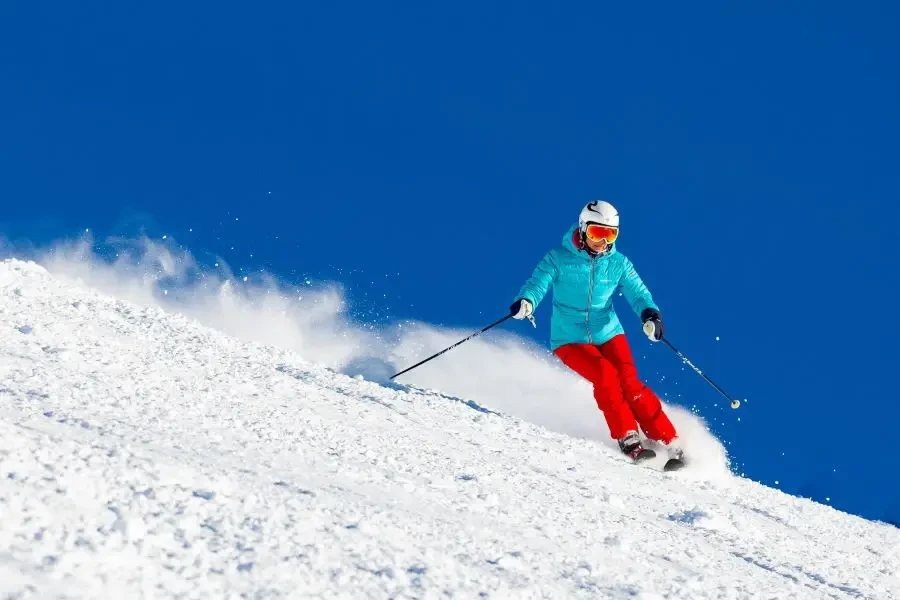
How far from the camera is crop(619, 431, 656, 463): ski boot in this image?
21.2 ft

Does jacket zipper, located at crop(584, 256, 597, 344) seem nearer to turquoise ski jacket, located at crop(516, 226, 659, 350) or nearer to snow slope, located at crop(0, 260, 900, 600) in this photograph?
turquoise ski jacket, located at crop(516, 226, 659, 350)

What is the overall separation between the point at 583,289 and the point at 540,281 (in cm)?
41

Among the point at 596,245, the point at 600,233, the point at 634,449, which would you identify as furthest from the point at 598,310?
the point at 634,449

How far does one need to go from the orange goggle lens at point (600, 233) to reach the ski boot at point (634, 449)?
5.82 feet

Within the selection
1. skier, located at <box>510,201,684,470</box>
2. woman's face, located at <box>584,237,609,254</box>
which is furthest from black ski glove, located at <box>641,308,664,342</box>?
woman's face, located at <box>584,237,609,254</box>

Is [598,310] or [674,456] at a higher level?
[598,310]

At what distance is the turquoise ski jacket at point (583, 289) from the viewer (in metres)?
7.31

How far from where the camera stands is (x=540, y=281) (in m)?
7.38

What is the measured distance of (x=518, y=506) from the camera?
351 centimetres

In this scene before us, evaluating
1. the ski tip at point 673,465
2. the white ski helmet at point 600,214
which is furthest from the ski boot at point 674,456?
the white ski helmet at point 600,214

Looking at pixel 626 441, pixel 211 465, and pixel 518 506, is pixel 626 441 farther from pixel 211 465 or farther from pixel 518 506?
pixel 211 465

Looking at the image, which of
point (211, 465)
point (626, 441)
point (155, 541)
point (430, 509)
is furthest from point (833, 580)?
point (155, 541)

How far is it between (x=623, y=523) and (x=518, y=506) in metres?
0.61

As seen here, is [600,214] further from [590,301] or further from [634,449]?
[634,449]
